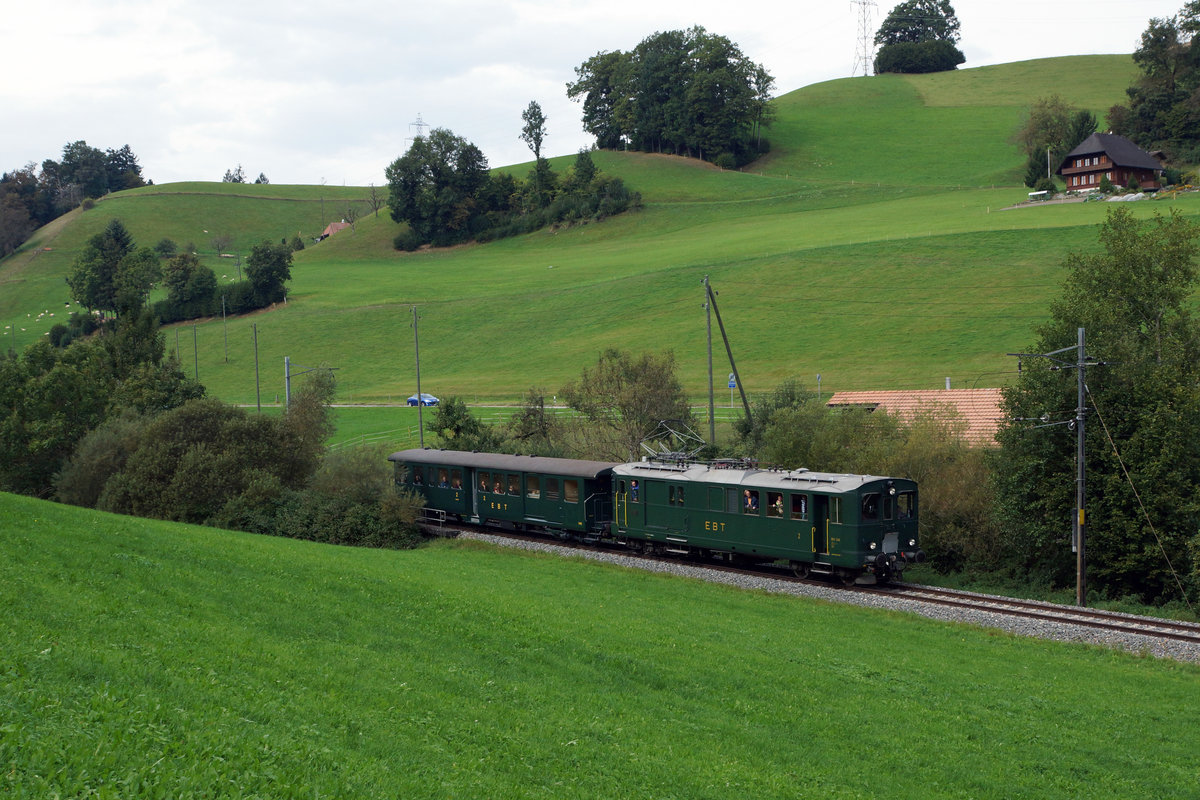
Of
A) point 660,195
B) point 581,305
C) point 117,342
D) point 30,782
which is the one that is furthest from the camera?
point 660,195

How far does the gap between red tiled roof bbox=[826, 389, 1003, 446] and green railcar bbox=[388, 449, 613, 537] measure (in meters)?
13.2

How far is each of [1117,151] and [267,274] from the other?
88106 millimetres

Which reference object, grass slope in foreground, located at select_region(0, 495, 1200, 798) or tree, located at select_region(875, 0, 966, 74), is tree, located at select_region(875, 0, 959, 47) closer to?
tree, located at select_region(875, 0, 966, 74)

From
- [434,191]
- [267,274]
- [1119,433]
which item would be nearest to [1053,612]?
[1119,433]

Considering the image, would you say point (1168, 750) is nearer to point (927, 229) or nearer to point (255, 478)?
point (255, 478)

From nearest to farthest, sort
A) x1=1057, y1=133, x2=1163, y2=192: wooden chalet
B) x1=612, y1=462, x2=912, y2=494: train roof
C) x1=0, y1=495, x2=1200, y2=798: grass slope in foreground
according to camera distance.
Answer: x1=0, y1=495, x2=1200, y2=798: grass slope in foreground < x1=612, y1=462, x2=912, y2=494: train roof < x1=1057, y1=133, x2=1163, y2=192: wooden chalet

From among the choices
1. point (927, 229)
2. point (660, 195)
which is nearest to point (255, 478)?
point (927, 229)

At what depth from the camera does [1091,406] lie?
1173 inches

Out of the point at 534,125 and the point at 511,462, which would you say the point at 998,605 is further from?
the point at 534,125

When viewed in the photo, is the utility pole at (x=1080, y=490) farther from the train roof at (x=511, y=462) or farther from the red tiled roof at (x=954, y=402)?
the train roof at (x=511, y=462)

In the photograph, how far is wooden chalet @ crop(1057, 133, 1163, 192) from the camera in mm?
101062

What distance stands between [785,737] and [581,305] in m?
76.1

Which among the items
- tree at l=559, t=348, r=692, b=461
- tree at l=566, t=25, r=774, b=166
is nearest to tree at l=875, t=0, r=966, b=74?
tree at l=566, t=25, r=774, b=166

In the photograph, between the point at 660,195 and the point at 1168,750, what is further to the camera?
the point at 660,195
